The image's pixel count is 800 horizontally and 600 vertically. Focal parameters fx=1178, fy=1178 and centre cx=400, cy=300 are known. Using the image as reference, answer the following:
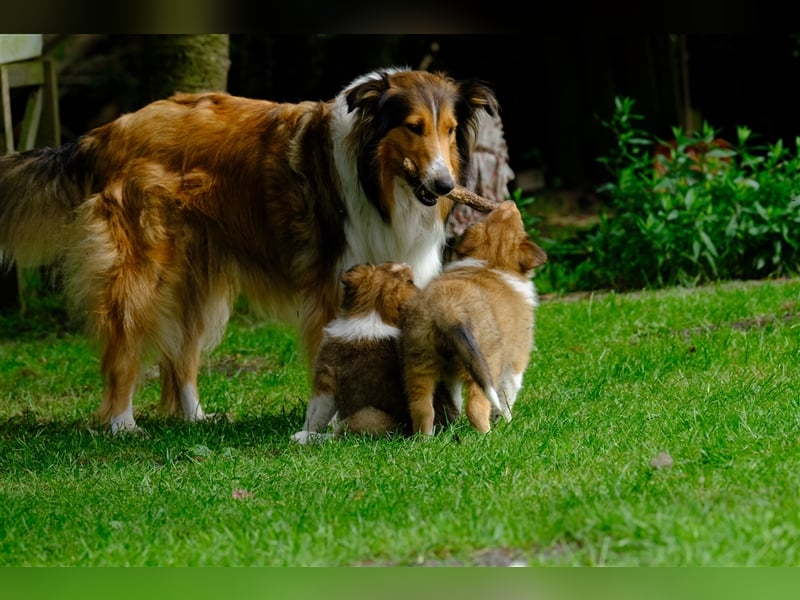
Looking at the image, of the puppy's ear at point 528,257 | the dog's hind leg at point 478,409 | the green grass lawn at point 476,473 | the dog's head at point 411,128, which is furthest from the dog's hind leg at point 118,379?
the puppy's ear at point 528,257

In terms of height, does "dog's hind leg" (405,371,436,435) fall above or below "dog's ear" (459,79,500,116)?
below

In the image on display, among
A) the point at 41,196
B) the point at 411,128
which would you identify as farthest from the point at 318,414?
the point at 41,196

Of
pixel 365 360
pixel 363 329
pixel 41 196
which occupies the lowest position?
pixel 365 360

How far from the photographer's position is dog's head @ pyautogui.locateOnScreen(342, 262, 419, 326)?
5648 millimetres

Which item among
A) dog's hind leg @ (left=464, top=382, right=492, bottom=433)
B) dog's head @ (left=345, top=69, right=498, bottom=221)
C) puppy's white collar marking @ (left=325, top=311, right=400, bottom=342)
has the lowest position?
dog's hind leg @ (left=464, top=382, right=492, bottom=433)

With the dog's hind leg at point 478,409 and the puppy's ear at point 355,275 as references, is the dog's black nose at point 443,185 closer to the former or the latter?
the puppy's ear at point 355,275

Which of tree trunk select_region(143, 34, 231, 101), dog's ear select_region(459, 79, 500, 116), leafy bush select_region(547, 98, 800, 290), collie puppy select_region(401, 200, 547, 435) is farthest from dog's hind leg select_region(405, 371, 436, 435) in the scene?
tree trunk select_region(143, 34, 231, 101)

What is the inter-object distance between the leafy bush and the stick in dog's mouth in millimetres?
3814

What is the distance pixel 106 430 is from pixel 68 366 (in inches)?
91.4

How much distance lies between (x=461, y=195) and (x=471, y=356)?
4.63 feet

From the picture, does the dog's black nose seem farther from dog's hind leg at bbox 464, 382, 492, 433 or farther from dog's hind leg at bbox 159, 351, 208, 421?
dog's hind leg at bbox 159, 351, 208, 421

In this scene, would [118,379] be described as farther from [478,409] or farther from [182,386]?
[478,409]

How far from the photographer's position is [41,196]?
271 inches

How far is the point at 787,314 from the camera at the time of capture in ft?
26.2
